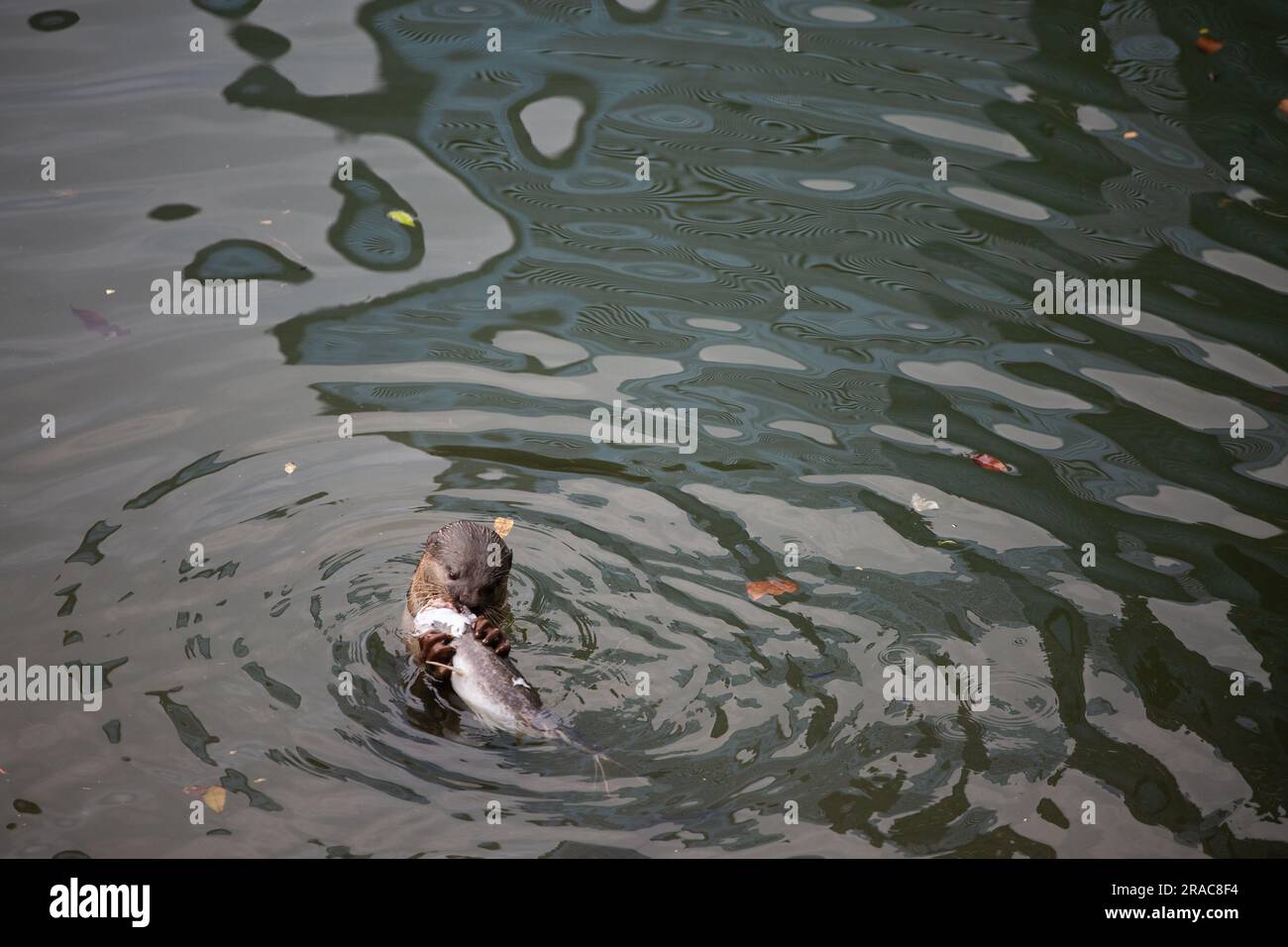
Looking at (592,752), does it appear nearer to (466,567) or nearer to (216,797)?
(466,567)

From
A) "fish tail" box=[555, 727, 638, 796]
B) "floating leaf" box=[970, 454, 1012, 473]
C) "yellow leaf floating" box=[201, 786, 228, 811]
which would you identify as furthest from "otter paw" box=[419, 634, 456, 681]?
"floating leaf" box=[970, 454, 1012, 473]

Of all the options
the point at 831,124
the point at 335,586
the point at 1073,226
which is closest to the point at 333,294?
the point at 335,586

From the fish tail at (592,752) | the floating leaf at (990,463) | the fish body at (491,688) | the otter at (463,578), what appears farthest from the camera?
the floating leaf at (990,463)

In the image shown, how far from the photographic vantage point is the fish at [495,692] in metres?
5.83

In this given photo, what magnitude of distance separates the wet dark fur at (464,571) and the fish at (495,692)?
196 mm

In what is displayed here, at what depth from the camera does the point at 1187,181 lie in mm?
10633

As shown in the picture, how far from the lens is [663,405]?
28.2ft

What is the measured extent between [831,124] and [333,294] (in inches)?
175

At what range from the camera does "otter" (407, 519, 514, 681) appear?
20.1 ft

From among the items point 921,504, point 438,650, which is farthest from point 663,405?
point 438,650

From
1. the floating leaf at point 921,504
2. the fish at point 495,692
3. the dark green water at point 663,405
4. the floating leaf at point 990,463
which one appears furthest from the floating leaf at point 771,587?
the floating leaf at point 990,463

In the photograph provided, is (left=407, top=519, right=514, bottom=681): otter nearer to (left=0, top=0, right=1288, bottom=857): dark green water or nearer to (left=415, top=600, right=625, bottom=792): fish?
(left=415, top=600, right=625, bottom=792): fish

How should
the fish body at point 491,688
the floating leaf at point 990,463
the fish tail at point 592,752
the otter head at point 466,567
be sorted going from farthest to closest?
the floating leaf at point 990,463, the otter head at point 466,567, the fish tail at point 592,752, the fish body at point 491,688

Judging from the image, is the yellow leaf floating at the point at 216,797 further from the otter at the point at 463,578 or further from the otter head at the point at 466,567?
the otter head at the point at 466,567
